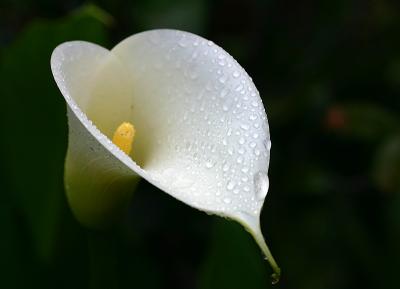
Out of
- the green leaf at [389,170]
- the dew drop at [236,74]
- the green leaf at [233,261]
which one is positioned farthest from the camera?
the green leaf at [389,170]

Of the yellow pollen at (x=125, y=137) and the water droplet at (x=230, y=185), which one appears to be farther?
the yellow pollen at (x=125, y=137)

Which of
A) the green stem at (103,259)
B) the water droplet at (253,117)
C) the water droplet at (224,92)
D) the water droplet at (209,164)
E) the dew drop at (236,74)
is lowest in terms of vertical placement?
the green stem at (103,259)

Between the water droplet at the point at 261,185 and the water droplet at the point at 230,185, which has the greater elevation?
the water droplet at the point at 261,185

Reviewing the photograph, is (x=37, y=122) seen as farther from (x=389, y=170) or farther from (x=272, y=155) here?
(x=389, y=170)

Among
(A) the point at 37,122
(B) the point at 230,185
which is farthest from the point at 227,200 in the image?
(A) the point at 37,122

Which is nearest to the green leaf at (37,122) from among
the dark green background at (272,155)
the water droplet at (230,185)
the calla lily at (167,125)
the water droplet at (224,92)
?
the dark green background at (272,155)

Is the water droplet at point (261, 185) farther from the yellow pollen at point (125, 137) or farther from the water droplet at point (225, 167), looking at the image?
the yellow pollen at point (125, 137)
